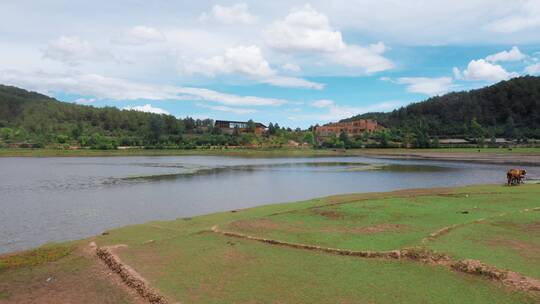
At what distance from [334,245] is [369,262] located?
2.24 metres

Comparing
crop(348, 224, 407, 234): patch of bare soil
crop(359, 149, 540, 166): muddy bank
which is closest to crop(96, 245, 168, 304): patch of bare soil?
crop(348, 224, 407, 234): patch of bare soil

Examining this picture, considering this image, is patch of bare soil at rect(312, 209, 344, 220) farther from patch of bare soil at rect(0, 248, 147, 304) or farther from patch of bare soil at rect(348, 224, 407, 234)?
patch of bare soil at rect(0, 248, 147, 304)

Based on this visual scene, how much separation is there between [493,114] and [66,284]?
198 m

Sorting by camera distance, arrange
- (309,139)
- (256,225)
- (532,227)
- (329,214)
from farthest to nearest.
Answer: (309,139), (329,214), (256,225), (532,227)

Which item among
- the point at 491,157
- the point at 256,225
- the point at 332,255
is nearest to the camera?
the point at 332,255

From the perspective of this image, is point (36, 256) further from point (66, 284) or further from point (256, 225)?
point (256, 225)

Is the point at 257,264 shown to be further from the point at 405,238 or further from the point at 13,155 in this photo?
the point at 13,155

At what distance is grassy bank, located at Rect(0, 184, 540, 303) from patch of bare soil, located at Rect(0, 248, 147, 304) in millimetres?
153

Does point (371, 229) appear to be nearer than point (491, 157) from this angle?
Yes

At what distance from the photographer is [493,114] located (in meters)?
185

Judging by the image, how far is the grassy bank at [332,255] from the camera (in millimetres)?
10609

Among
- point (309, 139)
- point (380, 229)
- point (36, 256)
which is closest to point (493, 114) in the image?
point (309, 139)

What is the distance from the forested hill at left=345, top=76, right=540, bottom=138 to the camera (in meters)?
162

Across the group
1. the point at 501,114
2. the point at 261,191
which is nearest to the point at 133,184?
the point at 261,191
